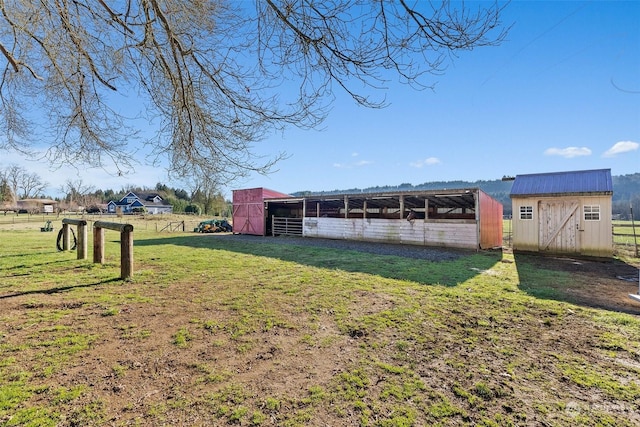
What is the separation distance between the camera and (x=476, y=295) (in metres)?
4.93

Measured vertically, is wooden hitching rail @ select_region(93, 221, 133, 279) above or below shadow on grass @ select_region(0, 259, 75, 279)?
above

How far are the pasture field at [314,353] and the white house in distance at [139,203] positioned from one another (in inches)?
2150

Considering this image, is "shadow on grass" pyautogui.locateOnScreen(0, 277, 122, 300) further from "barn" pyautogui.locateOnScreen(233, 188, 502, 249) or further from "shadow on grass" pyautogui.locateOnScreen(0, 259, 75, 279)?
"barn" pyautogui.locateOnScreen(233, 188, 502, 249)

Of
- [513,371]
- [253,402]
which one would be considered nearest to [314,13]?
[253,402]

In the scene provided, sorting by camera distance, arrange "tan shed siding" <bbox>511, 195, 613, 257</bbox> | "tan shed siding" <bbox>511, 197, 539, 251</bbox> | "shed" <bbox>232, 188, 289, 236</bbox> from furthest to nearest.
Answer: "shed" <bbox>232, 188, 289, 236</bbox>
"tan shed siding" <bbox>511, 197, 539, 251</bbox>
"tan shed siding" <bbox>511, 195, 613, 257</bbox>

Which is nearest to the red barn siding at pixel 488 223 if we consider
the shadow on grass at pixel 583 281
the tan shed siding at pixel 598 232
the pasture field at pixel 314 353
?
the shadow on grass at pixel 583 281

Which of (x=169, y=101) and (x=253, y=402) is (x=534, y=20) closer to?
(x=169, y=101)

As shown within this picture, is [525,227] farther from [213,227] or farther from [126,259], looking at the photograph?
[213,227]

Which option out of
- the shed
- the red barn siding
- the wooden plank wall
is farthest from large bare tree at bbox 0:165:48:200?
the red barn siding

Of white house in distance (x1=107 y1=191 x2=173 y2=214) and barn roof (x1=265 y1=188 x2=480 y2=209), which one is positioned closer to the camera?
barn roof (x1=265 y1=188 x2=480 y2=209)

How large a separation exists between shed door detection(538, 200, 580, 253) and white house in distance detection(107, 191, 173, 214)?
187ft

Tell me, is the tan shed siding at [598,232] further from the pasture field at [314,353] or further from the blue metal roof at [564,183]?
the pasture field at [314,353]

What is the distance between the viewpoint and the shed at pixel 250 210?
64.8ft

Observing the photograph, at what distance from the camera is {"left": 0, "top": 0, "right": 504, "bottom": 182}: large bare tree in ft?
7.46
